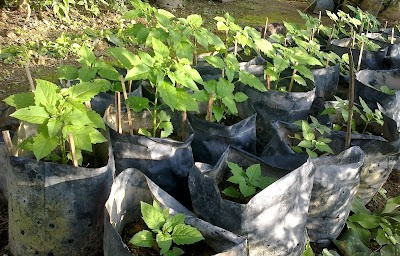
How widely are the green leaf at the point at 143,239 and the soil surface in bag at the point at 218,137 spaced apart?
90 centimetres

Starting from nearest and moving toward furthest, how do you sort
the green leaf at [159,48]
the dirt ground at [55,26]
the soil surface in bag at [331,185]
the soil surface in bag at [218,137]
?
the green leaf at [159,48], the soil surface in bag at [331,185], the soil surface in bag at [218,137], the dirt ground at [55,26]

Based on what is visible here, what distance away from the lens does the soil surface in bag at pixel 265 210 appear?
1.80 metres

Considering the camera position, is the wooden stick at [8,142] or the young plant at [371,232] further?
the young plant at [371,232]

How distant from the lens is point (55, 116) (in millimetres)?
1715

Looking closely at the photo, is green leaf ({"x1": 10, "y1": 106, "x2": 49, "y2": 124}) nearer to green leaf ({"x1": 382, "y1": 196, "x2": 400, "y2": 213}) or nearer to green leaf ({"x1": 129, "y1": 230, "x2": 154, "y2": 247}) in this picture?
green leaf ({"x1": 129, "y1": 230, "x2": 154, "y2": 247})

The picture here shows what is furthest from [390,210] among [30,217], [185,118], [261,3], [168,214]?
[261,3]

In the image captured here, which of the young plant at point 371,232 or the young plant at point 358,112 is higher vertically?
the young plant at point 358,112

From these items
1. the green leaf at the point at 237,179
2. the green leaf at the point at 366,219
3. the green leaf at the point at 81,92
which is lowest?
the green leaf at the point at 366,219

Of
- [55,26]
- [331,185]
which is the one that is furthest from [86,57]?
[55,26]

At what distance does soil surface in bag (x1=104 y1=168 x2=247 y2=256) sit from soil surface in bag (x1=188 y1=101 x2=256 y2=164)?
606 millimetres

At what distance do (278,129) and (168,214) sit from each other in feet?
3.53

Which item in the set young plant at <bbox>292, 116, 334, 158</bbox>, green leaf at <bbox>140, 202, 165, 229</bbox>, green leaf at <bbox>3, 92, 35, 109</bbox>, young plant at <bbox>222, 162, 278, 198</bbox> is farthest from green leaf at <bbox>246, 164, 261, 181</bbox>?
green leaf at <bbox>3, 92, 35, 109</bbox>

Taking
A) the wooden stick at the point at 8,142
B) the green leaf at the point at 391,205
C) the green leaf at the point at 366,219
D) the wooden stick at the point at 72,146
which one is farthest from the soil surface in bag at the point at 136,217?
the green leaf at the point at 391,205

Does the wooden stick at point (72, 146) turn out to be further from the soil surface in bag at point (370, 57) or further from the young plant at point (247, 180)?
the soil surface in bag at point (370, 57)
